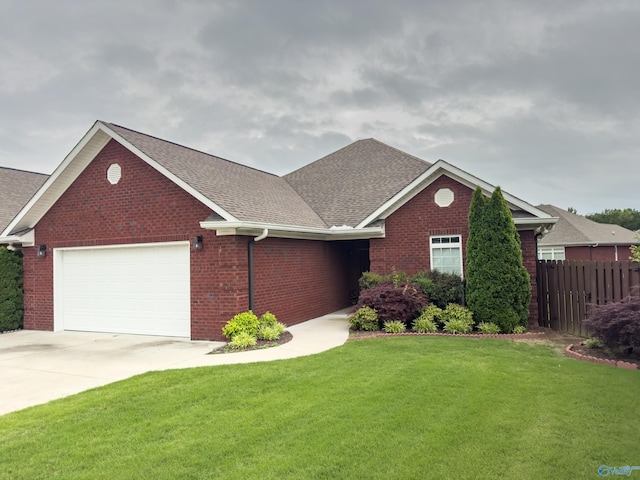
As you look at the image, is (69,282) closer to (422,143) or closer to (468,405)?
(468,405)

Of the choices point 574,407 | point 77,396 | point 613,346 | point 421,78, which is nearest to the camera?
point 574,407

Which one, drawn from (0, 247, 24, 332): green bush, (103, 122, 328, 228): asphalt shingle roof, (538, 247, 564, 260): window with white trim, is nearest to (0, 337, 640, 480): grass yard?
(103, 122, 328, 228): asphalt shingle roof

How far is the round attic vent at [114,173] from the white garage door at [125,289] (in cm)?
185

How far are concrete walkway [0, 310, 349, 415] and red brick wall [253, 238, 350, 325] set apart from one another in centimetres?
86

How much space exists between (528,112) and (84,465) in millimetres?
17207

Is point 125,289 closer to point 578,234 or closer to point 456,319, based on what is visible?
point 456,319

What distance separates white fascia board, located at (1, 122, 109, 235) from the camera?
1170 cm

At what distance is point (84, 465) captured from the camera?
4.03m

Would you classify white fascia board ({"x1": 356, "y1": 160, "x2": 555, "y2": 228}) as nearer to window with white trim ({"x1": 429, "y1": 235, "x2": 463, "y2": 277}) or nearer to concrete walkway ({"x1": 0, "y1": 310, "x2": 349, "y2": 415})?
window with white trim ({"x1": 429, "y1": 235, "x2": 463, "y2": 277})

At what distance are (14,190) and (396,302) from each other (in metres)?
15.5

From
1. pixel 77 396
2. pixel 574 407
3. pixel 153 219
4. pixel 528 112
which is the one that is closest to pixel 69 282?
pixel 153 219

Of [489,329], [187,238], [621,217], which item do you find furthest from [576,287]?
[621,217]

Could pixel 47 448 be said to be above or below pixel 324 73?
below

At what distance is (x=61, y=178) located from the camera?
40.3ft
